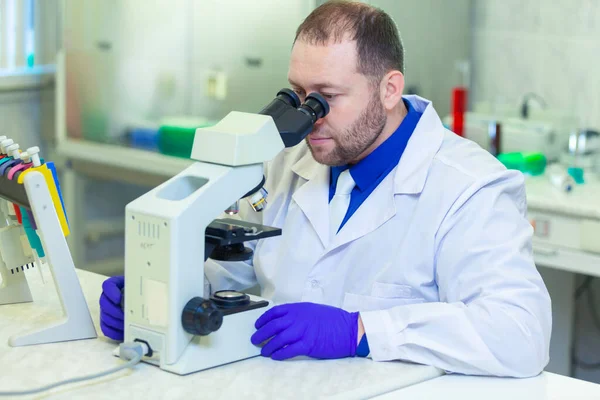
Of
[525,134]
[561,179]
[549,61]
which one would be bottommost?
[561,179]

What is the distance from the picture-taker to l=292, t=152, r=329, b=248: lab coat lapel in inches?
67.0

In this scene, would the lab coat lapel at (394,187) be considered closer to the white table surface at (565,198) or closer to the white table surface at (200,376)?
the white table surface at (200,376)

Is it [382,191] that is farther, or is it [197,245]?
[382,191]

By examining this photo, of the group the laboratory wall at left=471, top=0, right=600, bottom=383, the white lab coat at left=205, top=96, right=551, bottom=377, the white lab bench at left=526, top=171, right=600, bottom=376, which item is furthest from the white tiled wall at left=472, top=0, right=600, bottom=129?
the white lab coat at left=205, top=96, right=551, bottom=377

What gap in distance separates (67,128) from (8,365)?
213 centimetres

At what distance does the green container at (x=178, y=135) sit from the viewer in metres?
3.15

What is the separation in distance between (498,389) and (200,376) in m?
0.45

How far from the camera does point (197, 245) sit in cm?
132

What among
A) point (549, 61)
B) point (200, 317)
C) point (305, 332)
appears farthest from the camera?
point (549, 61)

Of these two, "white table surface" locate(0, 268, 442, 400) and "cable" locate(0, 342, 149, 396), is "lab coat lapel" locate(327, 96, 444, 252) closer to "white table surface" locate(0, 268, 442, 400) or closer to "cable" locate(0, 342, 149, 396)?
"white table surface" locate(0, 268, 442, 400)

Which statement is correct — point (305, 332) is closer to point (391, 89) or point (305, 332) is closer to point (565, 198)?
point (391, 89)

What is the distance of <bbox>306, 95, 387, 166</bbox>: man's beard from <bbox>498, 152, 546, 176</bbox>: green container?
1.15 metres

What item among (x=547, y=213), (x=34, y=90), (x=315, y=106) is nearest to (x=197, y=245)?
(x=315, y=106)

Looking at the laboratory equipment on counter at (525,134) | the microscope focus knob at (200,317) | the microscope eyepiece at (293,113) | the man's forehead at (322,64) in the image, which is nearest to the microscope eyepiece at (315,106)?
the microscope eyepiece at (293,113)
